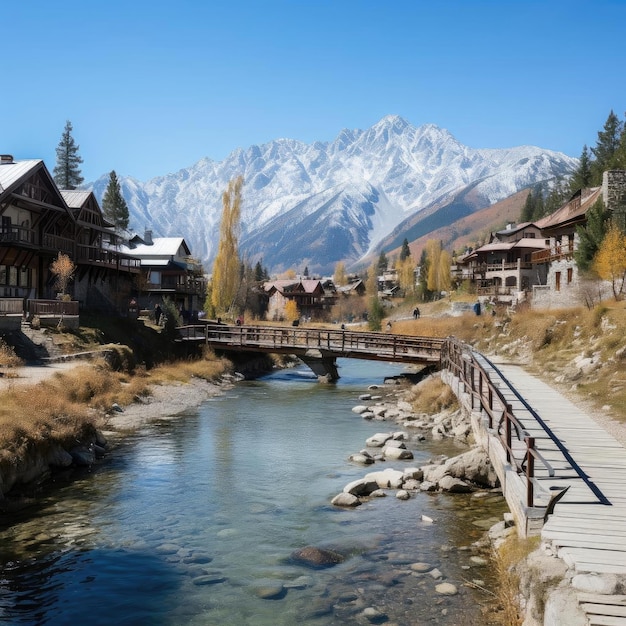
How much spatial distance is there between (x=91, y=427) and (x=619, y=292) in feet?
123

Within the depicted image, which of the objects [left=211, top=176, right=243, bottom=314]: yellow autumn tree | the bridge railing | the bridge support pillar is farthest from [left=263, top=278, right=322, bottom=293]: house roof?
the bridge railing

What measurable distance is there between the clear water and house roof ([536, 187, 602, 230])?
3796cm

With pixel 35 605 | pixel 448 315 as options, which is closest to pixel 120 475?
pixel 35 605

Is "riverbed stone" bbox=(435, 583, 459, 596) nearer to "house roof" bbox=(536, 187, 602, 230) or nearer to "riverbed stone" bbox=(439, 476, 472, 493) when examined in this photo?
"riverbed stone" bbox=(439, 476, 472, 493)

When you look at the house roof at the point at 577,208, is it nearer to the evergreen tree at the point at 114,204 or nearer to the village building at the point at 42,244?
the village building at the point at 42,244

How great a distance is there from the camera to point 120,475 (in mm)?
20422

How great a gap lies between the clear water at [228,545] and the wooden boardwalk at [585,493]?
215 centimetres

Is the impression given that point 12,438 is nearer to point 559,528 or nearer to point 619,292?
point 559,528

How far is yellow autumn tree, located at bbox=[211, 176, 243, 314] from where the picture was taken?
80000mm

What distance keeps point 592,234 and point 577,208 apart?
1033 centimetres

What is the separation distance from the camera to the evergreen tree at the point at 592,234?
161 feet

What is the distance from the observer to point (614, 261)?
4388 cm

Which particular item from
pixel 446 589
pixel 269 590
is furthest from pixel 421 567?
pixel 269 590

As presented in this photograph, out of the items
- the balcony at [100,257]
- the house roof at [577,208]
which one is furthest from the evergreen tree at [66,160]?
the house roof at [577,208]
